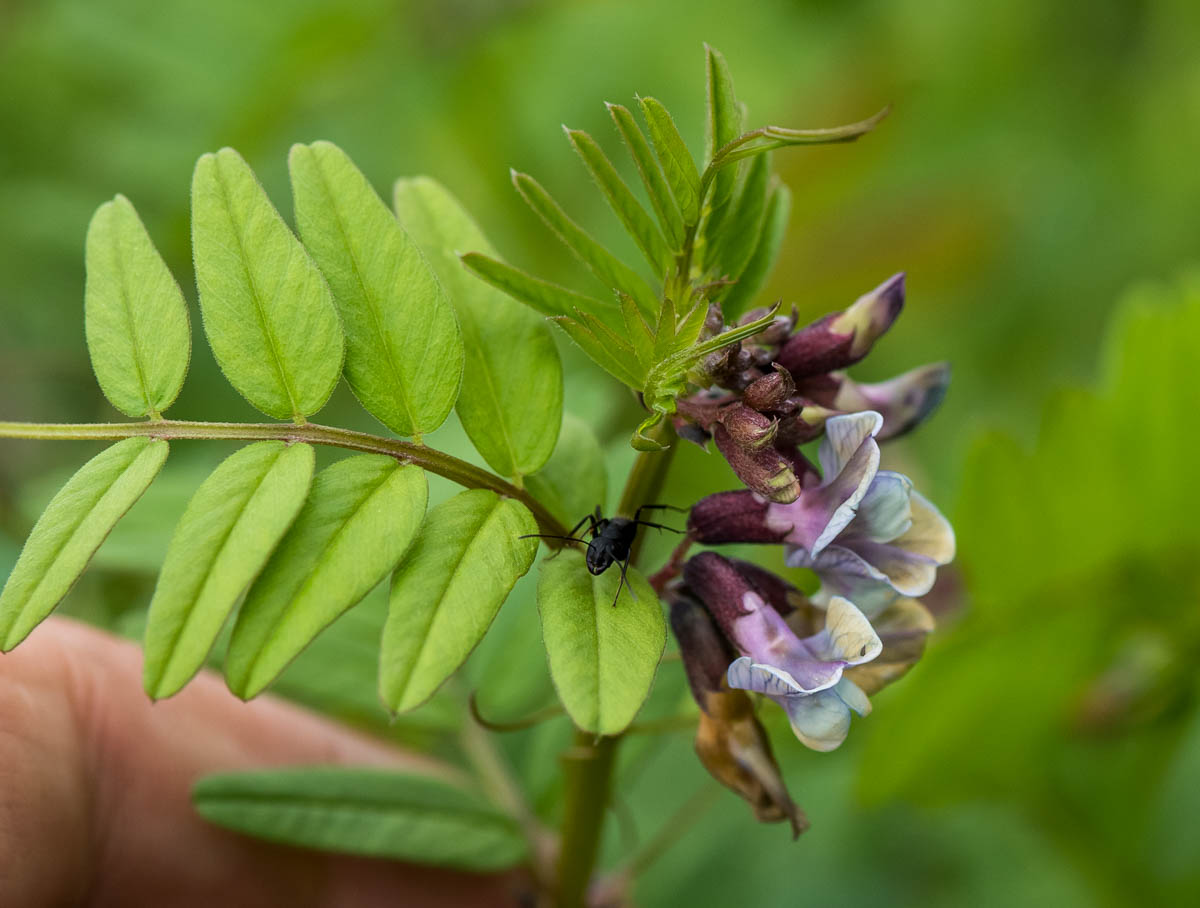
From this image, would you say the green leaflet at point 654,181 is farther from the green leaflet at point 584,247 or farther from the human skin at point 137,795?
the human skin at point 137,795

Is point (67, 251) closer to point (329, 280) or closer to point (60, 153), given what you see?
point (60, 153)

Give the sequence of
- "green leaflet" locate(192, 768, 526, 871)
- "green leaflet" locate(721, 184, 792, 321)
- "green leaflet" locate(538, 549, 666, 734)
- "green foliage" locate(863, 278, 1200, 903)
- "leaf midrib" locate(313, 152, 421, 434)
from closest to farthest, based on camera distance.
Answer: "green leaflet" locate(538, 549, 666, 734)
"leaf midrib" locate(313, 152, 421, 434)
"green leaflet" locate(721, 184, 792, 321)
"green leaflet" locate(192, 768, 526, 871)
"green foliage" locate(863, 278, 1200, 903)

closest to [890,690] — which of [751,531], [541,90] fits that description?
[751,531]

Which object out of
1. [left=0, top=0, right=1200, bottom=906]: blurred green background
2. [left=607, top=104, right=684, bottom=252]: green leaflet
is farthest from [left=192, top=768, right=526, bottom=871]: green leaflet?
[left=607, top=104, right=684, bottom=252]: green leaflet

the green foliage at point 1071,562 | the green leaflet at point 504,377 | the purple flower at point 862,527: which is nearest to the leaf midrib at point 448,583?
the green leaflet at point 504,377

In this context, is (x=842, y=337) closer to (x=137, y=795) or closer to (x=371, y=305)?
(x=371, y=305)

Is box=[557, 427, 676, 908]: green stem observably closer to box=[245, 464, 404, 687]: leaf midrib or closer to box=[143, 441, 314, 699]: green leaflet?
box=[245, 464, 404, 687]: leaf midrib

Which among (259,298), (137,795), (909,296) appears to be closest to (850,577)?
(259,298)
